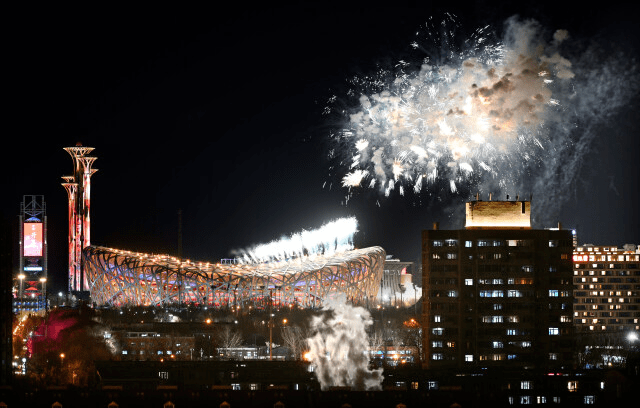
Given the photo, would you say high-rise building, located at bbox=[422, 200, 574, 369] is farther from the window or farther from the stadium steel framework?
the stadium steel framework

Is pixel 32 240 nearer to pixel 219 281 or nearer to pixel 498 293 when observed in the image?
pixel 219 281

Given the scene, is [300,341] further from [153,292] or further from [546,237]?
[153,292]

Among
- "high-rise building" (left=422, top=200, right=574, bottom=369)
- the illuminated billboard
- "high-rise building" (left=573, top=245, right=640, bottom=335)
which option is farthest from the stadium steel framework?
"high-rise building" (left=422, top=200, right=574, bottom=369)

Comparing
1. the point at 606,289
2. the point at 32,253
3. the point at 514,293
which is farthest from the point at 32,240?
the point at 514,293

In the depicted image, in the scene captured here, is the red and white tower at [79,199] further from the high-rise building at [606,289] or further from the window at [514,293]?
the window at [514,293]

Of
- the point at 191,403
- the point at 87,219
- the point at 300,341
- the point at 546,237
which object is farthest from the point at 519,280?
the point at 87,219

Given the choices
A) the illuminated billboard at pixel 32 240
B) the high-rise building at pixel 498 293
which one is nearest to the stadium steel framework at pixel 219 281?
the illuminated billboard at pixel 32 240

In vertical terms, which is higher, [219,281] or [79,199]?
[79,199]
